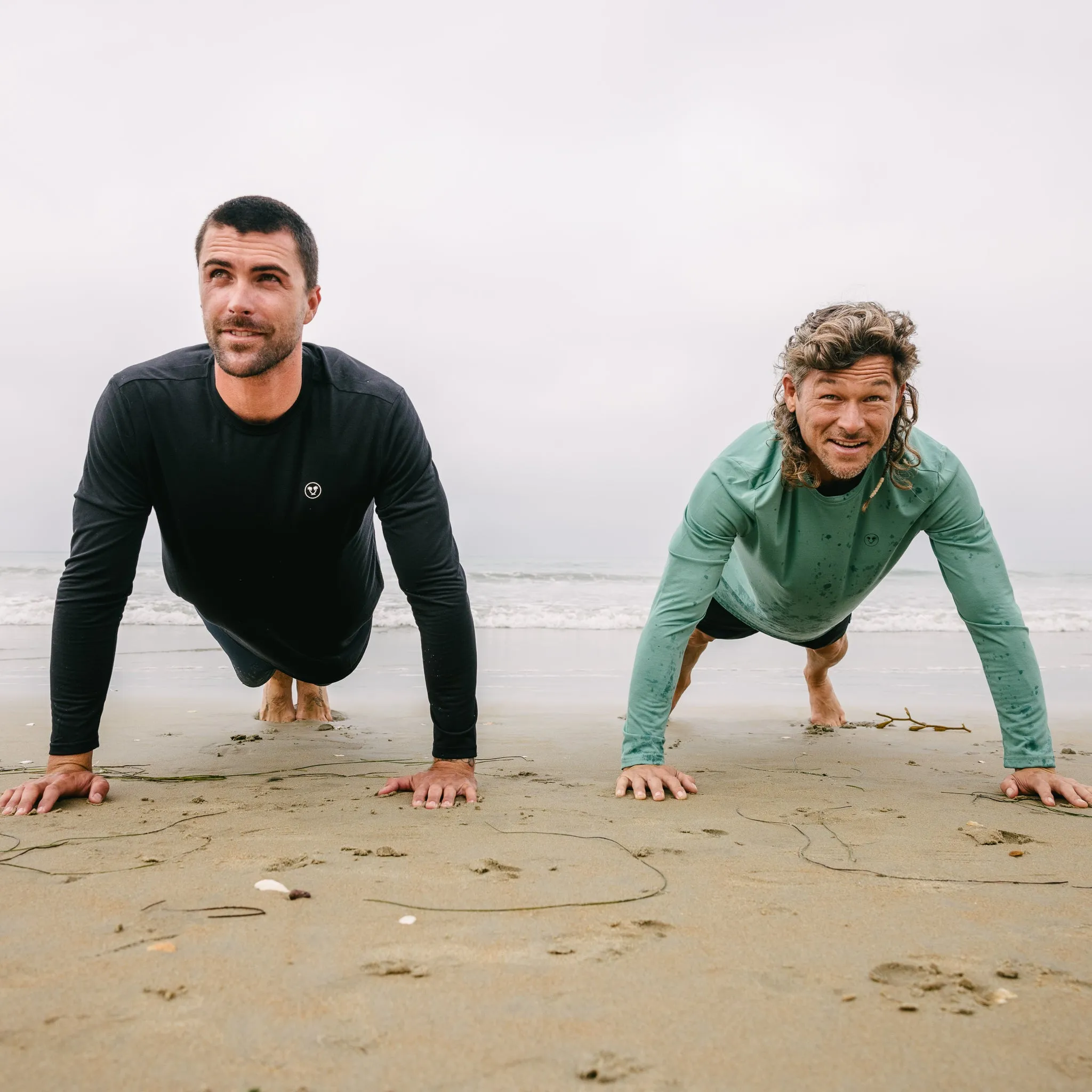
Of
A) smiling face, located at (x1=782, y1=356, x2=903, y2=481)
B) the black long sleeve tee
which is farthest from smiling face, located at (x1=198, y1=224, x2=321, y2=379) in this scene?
smiling face, located at (x1=782, y1=356, x2=903, y2=481)

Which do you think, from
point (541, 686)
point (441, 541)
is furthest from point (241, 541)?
point (541, 686)

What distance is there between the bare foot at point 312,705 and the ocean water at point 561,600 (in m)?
4.33

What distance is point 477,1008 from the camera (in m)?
1.51

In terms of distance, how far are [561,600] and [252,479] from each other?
1444 cm

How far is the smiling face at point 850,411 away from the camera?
3340 mm

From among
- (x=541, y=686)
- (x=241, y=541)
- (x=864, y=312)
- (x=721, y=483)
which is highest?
(x=864, y=312)

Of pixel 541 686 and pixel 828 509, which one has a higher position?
pixel 828 509

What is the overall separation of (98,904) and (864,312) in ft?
9.92

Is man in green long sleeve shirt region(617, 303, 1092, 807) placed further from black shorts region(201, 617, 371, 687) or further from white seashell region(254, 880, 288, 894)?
black shorts region(201, 617, 371, 687)

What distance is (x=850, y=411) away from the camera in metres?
3.35

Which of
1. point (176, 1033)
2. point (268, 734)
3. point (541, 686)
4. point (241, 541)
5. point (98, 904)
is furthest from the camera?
point (541, 686)

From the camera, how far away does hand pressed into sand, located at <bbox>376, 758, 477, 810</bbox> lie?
3.10m

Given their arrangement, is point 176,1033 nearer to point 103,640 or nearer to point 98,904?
point 98,904

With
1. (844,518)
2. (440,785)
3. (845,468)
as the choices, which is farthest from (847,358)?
(440,785)
